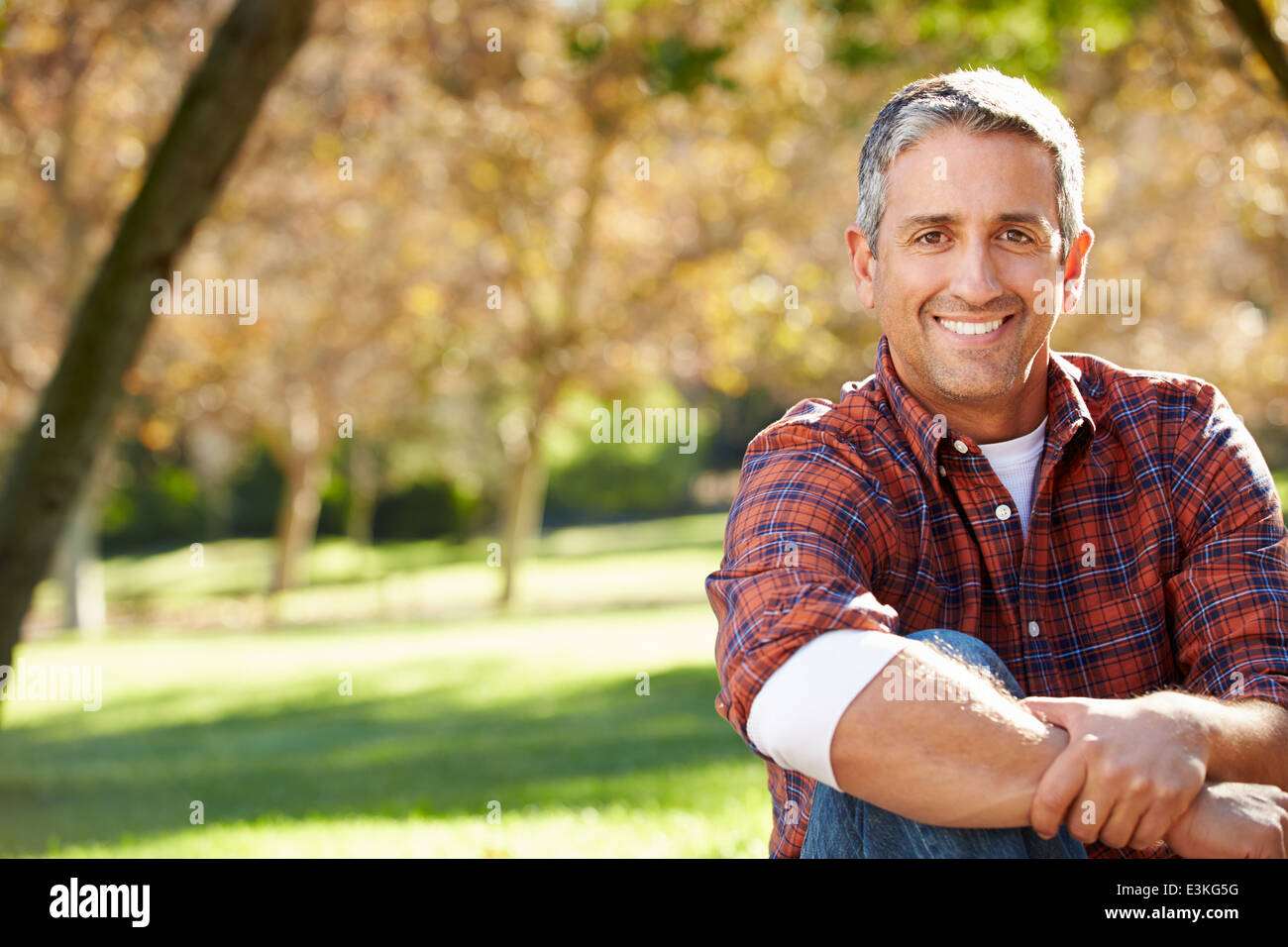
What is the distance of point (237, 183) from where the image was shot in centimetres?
1642

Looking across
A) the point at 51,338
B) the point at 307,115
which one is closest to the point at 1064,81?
the point at 307,115

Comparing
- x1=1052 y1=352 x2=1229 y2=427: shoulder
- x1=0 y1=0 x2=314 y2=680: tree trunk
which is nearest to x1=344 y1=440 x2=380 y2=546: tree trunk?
x1=0 y1=0 x2=314 y2=680: tree trunk

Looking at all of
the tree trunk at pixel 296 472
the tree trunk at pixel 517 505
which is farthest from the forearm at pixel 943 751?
the tree trunk at pixel 296 472

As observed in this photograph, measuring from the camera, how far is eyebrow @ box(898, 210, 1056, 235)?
263 centimetres

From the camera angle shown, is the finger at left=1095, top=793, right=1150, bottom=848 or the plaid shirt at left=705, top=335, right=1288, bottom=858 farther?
the plaid shirt at left=705, top=335, right=1288, bottom=858

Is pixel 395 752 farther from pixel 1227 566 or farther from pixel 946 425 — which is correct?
pixel 1227 566

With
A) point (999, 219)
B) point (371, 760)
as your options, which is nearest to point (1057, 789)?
point (999, 219)

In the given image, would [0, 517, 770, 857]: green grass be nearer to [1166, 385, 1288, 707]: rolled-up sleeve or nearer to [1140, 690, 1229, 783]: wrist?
[1166, 385, 1288, 707]: rolled-up sleeve

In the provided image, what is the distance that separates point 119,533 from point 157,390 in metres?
22.3

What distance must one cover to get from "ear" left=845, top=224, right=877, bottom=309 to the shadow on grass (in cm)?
378

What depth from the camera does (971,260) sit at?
8.67ft

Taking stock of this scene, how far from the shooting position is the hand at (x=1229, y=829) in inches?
83.1

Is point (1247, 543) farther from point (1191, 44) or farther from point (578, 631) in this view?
point (578, 631)

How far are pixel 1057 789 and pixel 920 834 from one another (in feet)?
0.79
